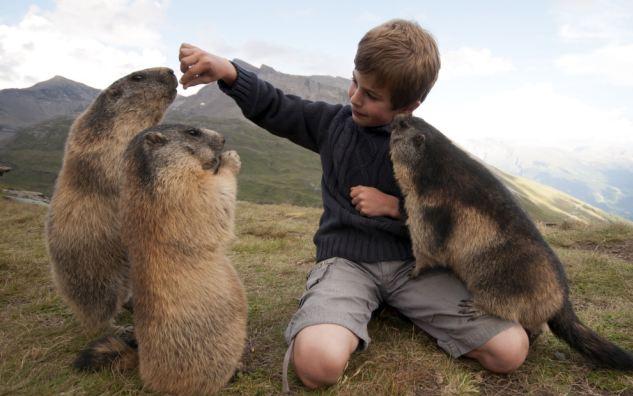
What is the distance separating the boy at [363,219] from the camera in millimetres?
4059

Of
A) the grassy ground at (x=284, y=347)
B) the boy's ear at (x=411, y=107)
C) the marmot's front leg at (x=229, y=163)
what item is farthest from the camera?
the boy's ear at (x=411, y=107)

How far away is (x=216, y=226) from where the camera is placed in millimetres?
3818

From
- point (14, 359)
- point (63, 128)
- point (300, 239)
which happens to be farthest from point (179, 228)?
point (63, 128)

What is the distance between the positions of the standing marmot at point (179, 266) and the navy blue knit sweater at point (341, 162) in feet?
4.77

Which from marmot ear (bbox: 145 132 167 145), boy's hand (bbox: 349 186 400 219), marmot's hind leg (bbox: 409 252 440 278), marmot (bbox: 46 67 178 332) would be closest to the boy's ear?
boy's hand (bbox: 349 186 400 219)

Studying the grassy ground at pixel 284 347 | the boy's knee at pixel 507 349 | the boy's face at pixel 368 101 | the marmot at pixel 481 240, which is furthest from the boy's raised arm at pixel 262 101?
the boy's knee at pixel 507 349

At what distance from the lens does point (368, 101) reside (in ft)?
15.7

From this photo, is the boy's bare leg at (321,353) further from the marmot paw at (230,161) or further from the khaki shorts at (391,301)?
the marmot paw at (230,161)

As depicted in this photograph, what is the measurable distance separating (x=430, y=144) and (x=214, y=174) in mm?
2348

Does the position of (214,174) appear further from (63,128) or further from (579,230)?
(63,128)

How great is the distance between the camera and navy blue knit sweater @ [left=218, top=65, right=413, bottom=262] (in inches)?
191

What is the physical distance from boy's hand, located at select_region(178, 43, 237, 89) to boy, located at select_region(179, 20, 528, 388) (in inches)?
0.5

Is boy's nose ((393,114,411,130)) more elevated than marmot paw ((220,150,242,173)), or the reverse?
boy's nose ((393,114,411,130))

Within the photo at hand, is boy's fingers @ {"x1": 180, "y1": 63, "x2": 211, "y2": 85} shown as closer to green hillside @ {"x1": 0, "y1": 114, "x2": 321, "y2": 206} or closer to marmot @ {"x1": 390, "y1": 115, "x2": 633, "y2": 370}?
marmot @ {"x1": 390, "y1": 115, "x2": 633, "y2": 370}
